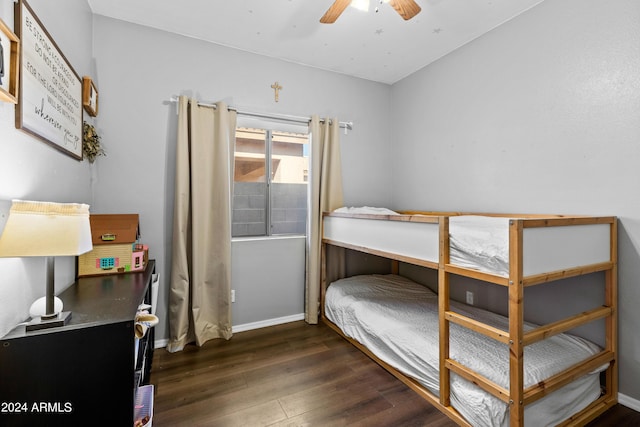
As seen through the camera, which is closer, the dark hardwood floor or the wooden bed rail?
the wooden bed rail

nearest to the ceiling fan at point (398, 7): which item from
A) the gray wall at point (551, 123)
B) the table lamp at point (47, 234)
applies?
the gray wall at point (551, 123)

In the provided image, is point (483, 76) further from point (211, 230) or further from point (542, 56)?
point (211, 230)

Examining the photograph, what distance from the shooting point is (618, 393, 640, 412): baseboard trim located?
1684 mm

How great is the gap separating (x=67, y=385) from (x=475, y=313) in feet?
7.75

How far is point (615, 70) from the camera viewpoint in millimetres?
1739

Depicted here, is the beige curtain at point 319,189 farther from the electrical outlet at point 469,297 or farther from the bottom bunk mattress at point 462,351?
the electrical outlet at point 469,297

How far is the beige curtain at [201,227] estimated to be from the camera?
2391mm

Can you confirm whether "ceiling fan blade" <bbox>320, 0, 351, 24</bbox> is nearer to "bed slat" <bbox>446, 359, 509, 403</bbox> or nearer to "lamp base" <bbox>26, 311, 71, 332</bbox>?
"lamp base" <bbox>26, 311, 71, 332</bbox>

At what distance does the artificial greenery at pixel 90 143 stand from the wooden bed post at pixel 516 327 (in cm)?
255

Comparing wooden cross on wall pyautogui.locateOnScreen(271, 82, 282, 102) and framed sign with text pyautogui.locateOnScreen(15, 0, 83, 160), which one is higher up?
wooden cross on wall pyautogui.locateOnScreen(271, 82, 282, 102)

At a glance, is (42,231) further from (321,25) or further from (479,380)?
(321,25)

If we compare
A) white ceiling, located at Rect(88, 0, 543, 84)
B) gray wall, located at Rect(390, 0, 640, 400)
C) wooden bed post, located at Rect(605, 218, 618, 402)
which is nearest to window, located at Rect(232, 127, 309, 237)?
white ceiling, located at Rect(88, 0, 543, 84)

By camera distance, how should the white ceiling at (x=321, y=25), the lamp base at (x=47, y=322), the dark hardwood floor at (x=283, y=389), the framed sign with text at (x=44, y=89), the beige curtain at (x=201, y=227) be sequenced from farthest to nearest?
1. the beige curtain at (x=201, y=227)
2. the white ceiling at (x=321, y=25)
3. the dark hardwood floor at (x=283, y=389)
4. the framed sign with text at (x=44, y=89)
5. the lamp base at (x=47, y=322)

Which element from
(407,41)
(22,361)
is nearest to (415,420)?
(22,361)
